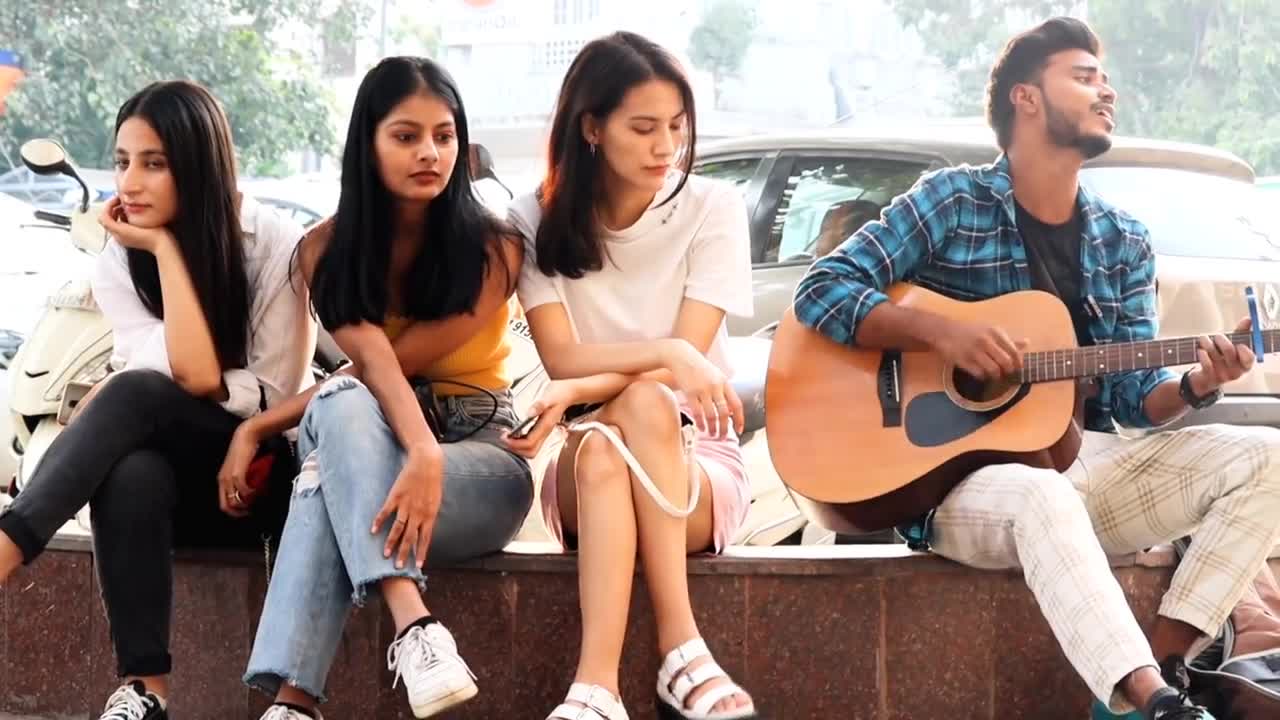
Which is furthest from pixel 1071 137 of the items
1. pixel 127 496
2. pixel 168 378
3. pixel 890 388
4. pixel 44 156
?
pixel 44 156

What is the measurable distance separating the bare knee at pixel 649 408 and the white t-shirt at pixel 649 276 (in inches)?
13.9

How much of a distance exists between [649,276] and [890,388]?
1.94ft

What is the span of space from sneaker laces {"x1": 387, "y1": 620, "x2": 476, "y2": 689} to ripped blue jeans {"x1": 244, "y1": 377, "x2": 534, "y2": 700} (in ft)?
0.46

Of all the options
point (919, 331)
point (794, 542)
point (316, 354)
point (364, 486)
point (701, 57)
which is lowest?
point (701, 57)

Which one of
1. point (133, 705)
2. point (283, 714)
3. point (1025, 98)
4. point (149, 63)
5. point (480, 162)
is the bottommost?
point (149, 63)

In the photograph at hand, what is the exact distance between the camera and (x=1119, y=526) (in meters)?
3.64

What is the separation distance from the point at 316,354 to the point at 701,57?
65.7 feet

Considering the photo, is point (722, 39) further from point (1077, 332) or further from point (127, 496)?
point (127, 496)

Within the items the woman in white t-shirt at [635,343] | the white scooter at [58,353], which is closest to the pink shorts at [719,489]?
the woman in white t-shirt at [635,343]

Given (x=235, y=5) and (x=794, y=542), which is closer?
(x=794, y=542)

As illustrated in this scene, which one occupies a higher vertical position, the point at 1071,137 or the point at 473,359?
the point at 1071,137

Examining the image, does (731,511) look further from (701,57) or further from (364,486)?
(701,57)

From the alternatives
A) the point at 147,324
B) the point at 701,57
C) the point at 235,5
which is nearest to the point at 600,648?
the point at 147,324

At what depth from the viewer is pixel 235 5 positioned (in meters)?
19.3
